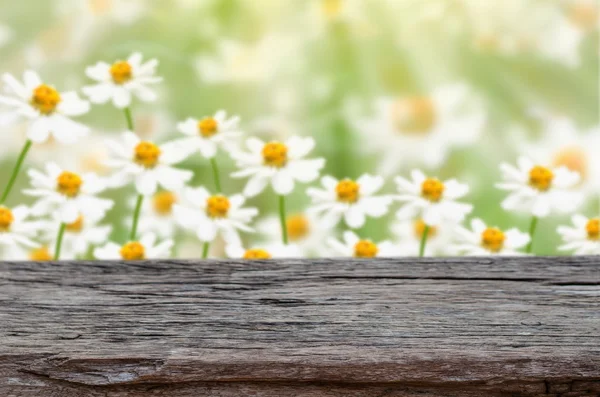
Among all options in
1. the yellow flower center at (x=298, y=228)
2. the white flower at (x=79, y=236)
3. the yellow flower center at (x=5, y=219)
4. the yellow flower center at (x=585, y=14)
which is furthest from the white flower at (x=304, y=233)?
the yellow flower center at (x=585, y=14)

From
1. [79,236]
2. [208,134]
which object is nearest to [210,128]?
[208,134]

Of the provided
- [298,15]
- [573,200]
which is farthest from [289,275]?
[298,15]

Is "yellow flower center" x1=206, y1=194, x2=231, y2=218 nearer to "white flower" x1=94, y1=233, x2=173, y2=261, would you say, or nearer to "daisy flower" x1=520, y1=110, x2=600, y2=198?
"white flower" x1=94, y1=233, x2=173, y2=261

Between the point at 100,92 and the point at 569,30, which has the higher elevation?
the point at 569,30

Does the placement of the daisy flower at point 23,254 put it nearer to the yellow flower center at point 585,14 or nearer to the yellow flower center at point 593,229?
the yellow flower center at point 593,229

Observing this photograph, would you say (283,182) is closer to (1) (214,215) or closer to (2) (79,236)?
(1) (214,215)

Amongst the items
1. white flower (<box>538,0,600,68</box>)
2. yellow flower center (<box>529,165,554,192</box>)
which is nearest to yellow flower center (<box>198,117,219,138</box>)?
yellow flower center (<box>529,165,554,192</box>)

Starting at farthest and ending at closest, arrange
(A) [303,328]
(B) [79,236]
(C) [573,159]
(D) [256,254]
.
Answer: (C) [573,159] → (B) [79,236] → (D) [256,254] → (A) [303,328]
